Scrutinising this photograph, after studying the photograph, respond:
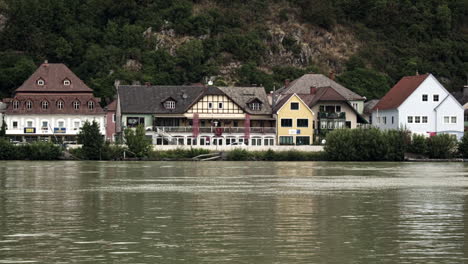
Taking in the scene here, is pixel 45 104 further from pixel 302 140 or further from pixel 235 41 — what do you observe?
pixel 235 41

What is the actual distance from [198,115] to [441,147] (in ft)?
89.9

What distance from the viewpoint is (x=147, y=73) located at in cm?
14550

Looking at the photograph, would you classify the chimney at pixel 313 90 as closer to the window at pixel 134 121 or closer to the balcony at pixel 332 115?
the balcony at pixel 332 115

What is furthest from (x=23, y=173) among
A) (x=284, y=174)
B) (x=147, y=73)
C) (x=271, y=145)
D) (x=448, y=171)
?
(x=147, y=73)

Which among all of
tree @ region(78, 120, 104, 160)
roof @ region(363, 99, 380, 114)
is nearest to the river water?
tree @ region(78, 120, 104, 160)

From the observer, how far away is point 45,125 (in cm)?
12031

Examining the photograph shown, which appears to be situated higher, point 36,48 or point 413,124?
point 36,48

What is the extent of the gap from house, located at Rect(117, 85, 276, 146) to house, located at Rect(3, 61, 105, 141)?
441 cm

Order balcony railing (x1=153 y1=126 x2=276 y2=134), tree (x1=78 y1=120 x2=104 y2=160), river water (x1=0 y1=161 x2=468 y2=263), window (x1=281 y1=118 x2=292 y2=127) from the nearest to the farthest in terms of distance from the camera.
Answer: river water (x1=0 y1=161 x2=468 y2=263) < tree (x1=78 y1=120 x2=104 y2=160) < balcony railing (x1=153 y1=126 x2=276 y2=134) < window (x1=281 y1=118 x2=292 y2=127)

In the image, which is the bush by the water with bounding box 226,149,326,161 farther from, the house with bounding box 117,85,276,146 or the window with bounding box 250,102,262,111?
the window with bounding box 250,102,262,111

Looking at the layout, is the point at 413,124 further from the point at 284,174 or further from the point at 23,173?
the point at 23,173

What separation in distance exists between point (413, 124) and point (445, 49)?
5486 cm

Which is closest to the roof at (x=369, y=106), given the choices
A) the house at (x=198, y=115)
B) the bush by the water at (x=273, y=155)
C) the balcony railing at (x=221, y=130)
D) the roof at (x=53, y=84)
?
the house at (x=198, y=115)

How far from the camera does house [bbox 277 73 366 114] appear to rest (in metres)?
132
